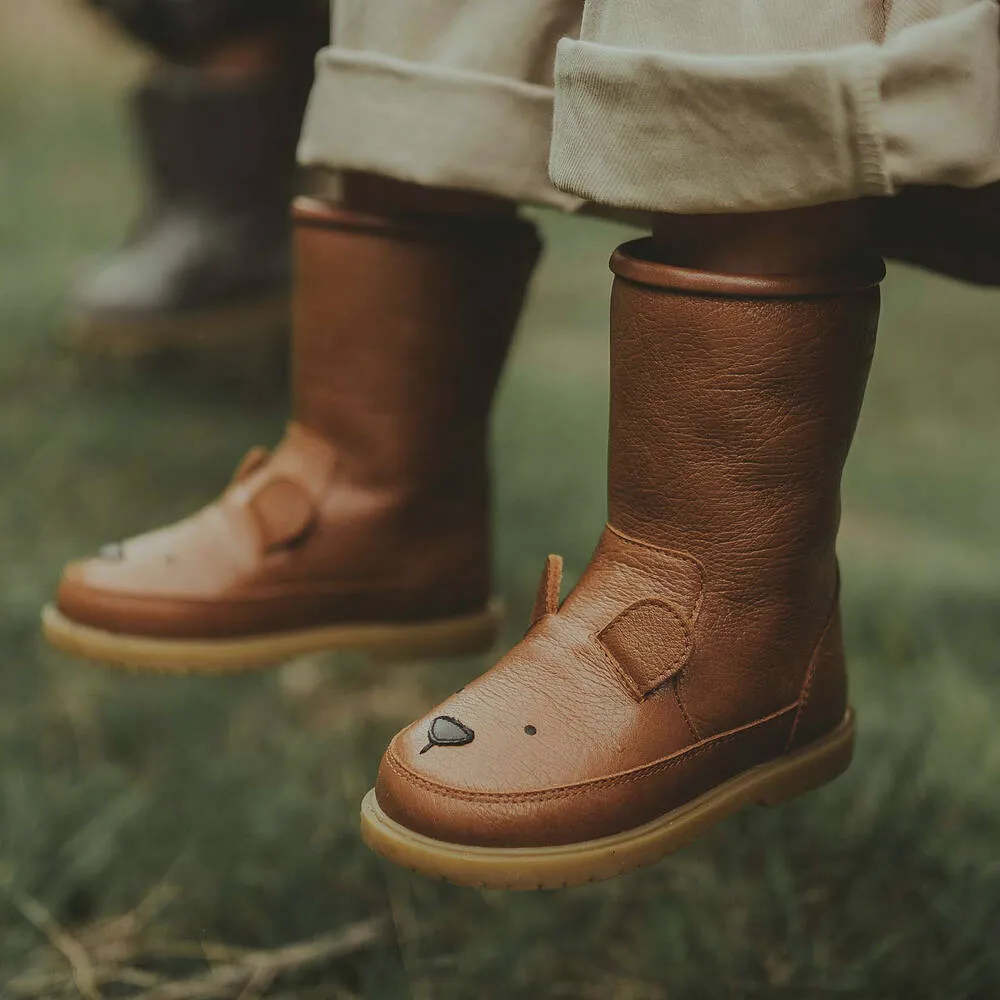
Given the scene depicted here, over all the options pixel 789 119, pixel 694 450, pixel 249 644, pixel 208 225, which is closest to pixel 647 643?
pixel 694 450

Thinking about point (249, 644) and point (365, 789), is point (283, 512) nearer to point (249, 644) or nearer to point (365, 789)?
point (249, 644)

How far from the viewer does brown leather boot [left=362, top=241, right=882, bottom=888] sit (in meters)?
0.86

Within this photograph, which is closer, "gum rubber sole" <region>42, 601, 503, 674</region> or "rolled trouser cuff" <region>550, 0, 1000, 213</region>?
"rolled trouser cuff" <region>550, 0, 1000, 213</region>

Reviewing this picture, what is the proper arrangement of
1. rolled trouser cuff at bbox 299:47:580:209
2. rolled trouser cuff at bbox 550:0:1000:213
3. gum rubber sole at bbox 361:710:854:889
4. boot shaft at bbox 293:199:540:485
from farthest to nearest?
1. boot shaft at bbox 293:199:540:485
2. rolled trouser cuff at bbox 299:47:580:209
3. gum rubber sole at bbox 361:710:854:889
4. rolled trouser cuff at bbox 550:0:1000:213

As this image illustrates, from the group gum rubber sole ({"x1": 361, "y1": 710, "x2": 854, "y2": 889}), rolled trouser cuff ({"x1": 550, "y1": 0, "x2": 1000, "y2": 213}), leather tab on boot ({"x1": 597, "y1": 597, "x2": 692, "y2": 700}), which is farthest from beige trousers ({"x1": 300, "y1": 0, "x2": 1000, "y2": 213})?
gum rubber sole ({"x1": 361, "y1": 710, "x2": 854, "y2": 889})

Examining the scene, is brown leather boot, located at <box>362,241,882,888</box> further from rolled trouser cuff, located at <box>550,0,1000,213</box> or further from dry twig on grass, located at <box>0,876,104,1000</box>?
dry twig on grass, located at <box>0,876,104,1000</box>

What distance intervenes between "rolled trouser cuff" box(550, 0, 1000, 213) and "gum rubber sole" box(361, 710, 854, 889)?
0.40 meters

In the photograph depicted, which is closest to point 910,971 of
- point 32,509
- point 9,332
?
point 32,509

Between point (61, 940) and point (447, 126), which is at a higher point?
point (447, 126)

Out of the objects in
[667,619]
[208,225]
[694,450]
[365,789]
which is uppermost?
[694,450]

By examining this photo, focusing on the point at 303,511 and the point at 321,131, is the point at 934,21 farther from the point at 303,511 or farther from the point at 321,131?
the point at 303,511

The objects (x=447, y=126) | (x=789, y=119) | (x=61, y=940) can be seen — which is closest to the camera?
(x=789, y=119)

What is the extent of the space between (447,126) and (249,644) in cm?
49

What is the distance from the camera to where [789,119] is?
761 millimetres
